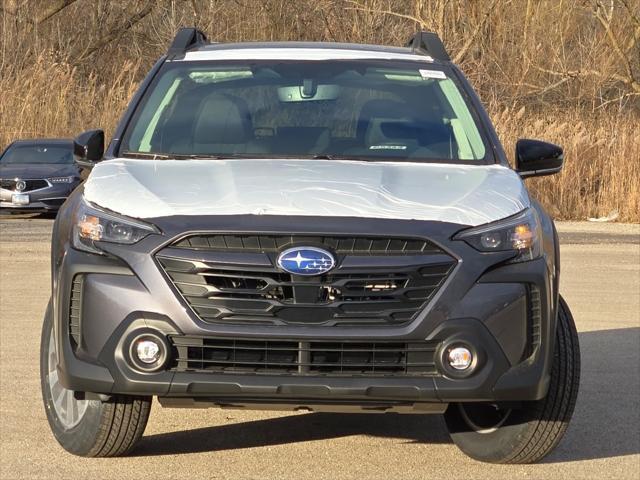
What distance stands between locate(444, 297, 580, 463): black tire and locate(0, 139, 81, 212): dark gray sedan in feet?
62.2

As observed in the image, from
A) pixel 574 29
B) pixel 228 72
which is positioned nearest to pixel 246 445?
pixel 228 72

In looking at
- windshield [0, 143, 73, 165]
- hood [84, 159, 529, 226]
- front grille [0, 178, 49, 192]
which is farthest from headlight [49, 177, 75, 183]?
hood [84, 159, 529, 226]

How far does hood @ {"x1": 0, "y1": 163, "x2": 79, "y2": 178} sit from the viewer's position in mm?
25438

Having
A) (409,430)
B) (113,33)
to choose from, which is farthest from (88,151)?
(113,33)

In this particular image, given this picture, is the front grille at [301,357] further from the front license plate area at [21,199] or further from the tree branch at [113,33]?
the tree branch at [113,33]

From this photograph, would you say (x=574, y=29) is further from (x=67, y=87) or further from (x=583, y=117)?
(x=67, y=87)

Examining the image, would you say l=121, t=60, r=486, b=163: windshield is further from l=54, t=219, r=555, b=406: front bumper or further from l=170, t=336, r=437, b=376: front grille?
l=170, t=336, r=437, b=376: front grille

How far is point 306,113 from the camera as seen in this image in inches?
286

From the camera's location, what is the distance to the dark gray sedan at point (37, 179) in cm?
2509

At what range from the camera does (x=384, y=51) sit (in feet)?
25.8

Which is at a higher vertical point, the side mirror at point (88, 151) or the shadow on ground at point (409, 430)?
the side mirror at point (88, 151)

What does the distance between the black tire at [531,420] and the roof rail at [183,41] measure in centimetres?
236

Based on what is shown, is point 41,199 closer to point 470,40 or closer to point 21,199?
point 21,199

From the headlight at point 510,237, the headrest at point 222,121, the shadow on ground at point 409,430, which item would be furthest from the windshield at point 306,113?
the shadow on ground at point 409,430
